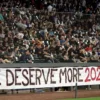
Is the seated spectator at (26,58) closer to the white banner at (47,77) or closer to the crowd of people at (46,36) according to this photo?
the crowd of people at (46,36)

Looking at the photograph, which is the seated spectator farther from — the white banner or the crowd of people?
the white banner

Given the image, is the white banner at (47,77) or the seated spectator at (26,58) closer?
the white banner at (47,77)

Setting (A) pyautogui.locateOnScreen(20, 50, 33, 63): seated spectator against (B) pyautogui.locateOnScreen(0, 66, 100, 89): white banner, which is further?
(A) pyautogui.locateOnScreen(20, 50, 33, 63): seated spectator

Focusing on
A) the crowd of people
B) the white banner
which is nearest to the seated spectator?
the crowd of people

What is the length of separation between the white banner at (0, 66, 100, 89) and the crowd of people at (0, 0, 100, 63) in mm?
1340

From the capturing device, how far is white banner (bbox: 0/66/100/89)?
17850 millimetres

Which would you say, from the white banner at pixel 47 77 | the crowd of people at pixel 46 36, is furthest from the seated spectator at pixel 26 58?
the white banner at pixel 47 77

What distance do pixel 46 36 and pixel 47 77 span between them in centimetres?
303

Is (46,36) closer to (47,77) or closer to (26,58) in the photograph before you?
(26,58)

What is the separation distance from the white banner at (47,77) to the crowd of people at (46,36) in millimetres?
1340

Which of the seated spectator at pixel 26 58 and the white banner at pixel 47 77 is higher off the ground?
the seated spectator at pixel 26 58

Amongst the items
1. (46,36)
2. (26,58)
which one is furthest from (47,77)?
(46,36)

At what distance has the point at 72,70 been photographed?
20156 millimetres

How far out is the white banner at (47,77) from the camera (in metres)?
17.9
